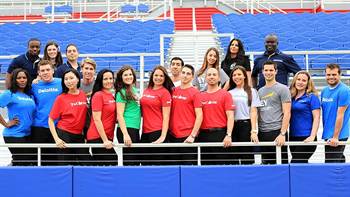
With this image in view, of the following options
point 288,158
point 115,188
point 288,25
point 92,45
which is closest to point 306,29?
point 288,25

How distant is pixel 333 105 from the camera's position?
213 inches

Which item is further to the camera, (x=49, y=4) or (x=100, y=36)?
(x=49, y=4)

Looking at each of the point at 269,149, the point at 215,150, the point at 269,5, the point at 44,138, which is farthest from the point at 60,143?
the point at 269,5

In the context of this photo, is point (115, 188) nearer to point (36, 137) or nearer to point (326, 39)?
point (36, 137)

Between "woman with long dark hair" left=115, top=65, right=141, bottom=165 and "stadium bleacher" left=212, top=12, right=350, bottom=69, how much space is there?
595 cm

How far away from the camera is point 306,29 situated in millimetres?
14500

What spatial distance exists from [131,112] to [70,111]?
25.2 inches

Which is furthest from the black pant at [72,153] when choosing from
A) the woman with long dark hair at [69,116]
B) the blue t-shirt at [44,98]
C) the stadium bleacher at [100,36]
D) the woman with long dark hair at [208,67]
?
the stadium bleacher at [100,36]

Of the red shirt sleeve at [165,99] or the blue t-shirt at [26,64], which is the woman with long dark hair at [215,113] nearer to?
the red shirt sleeve at [165,99]

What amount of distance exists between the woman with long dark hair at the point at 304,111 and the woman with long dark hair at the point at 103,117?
6.25ft

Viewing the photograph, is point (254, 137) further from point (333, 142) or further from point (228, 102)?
point (333, 142)

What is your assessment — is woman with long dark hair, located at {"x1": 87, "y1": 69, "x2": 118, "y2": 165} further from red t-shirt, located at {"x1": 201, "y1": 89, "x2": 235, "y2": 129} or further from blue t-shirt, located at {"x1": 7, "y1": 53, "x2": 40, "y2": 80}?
blue t-shirt, located at {"x1": 7, "y1": 53, "x2": 40, "y2": 80}

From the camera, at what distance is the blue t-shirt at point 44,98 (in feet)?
18.3

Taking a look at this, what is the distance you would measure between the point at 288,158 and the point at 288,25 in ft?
32.3
